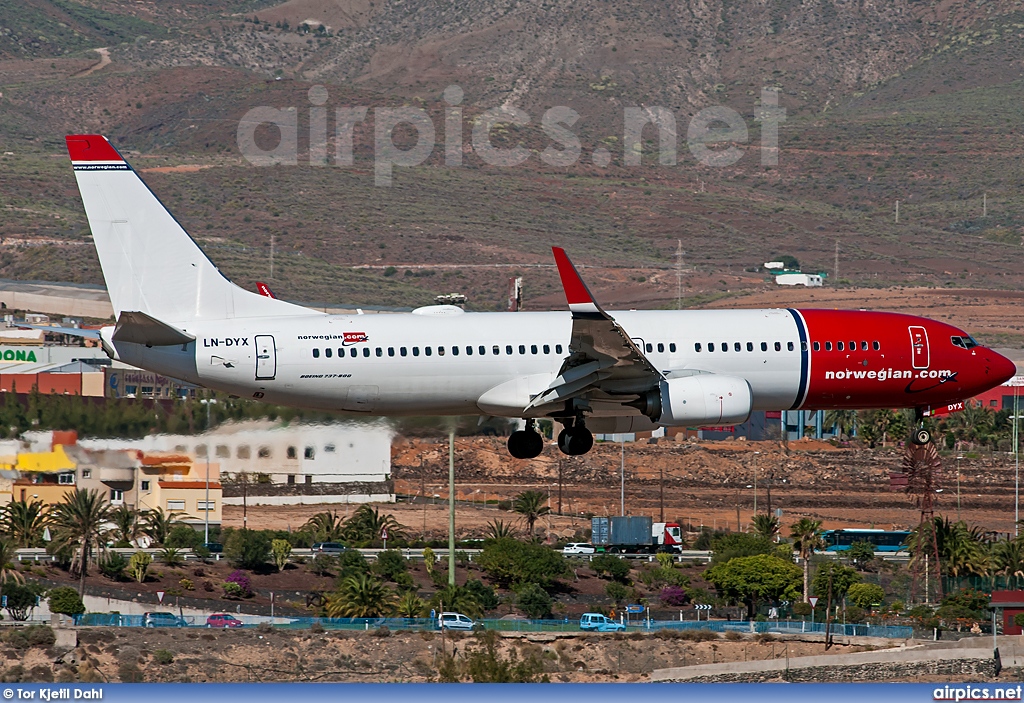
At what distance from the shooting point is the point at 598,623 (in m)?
87.9

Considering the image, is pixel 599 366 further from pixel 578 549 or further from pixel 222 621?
pixel 578 549

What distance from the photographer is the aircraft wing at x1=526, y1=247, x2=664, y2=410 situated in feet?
160

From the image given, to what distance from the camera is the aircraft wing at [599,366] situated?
1923 inches

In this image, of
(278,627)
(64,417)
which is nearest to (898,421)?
(278,627)

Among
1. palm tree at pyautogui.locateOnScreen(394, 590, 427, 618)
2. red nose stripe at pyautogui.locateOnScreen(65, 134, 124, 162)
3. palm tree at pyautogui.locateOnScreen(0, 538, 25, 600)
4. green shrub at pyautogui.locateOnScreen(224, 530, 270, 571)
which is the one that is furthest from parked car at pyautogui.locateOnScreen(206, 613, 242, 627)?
red nose stripe at pyautogui.locateOnScreen(65, 134, 124, 162)

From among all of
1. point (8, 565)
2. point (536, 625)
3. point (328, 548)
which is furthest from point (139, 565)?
point (536, 625)

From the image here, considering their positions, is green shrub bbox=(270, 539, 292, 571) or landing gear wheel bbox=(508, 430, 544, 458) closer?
landing gear wheel bbox=(508, 430, 544, 458)

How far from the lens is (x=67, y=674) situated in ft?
256

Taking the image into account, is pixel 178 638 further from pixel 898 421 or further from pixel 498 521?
pixel 898 421

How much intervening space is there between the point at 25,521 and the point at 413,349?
166 ft

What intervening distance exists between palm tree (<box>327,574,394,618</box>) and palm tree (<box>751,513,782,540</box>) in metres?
28.5

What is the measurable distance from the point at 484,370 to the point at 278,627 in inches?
1476

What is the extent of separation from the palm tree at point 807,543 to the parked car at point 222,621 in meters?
32.1

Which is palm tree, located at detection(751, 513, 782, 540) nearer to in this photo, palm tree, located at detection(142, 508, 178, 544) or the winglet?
palm tree, located at detection(142, 508, 178, 544)
